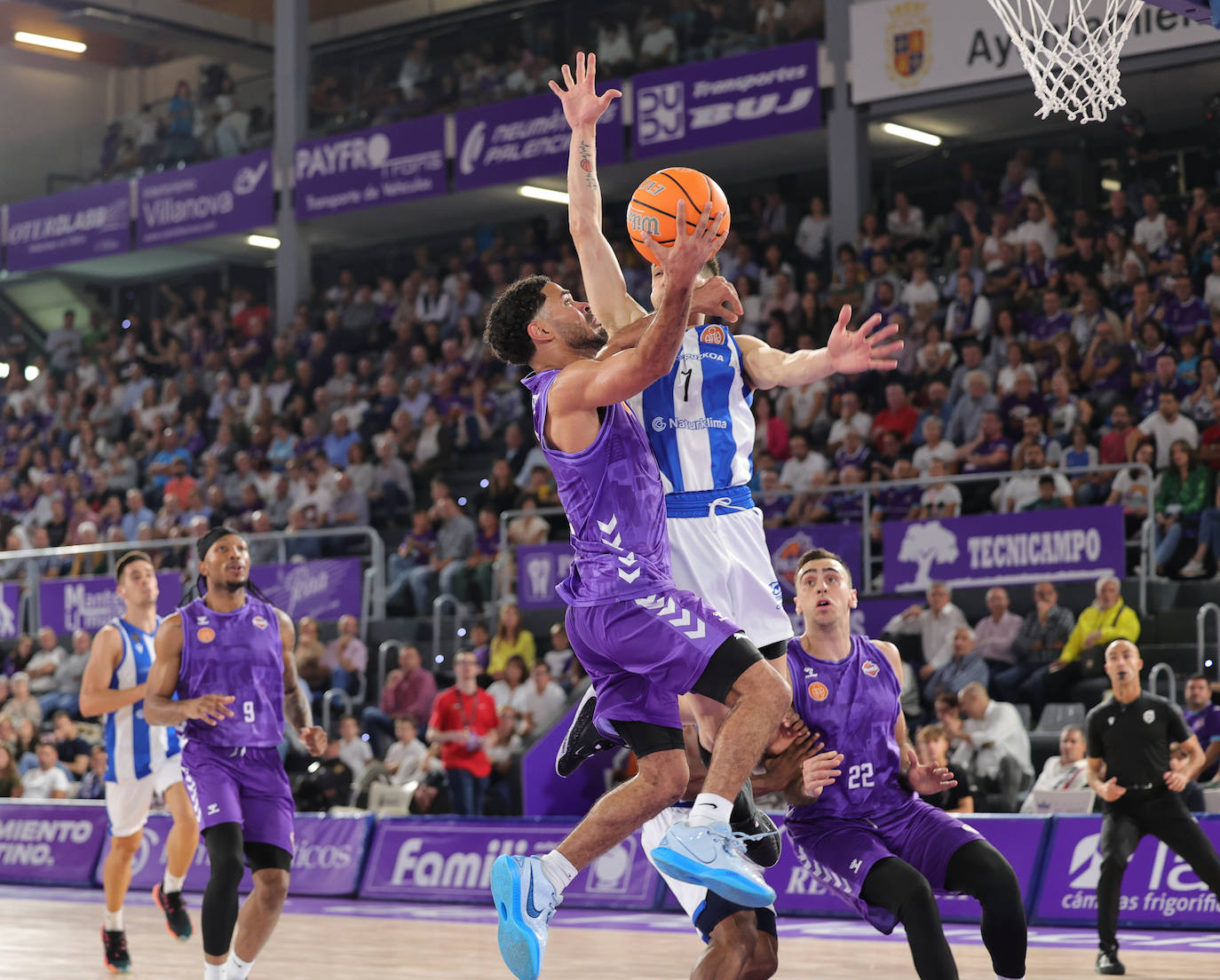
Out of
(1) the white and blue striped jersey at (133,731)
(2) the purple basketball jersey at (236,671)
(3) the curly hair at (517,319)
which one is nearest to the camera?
(3) the curly hair at (517,319)

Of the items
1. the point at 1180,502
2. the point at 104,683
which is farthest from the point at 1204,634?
the point at 104,683

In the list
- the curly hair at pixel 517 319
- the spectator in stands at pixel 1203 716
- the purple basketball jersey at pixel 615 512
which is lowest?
the spectator in stands at pixel 1203 716

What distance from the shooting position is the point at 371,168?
23.7 metres

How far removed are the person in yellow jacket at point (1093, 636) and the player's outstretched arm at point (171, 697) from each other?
783cm

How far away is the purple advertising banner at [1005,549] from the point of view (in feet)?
44.3

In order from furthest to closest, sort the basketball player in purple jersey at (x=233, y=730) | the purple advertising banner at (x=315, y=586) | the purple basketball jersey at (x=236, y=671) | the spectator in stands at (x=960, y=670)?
the purple advertising banner at (x=315, y=586)
the spectator in stands at (x=960, y=670)
the purple basketball jersey at (x=236, y=671)
the basketball player in purple jersey at (x=233, y=730)

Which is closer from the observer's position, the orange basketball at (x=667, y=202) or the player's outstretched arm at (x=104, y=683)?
the orange basketball at (x=667, y=202)

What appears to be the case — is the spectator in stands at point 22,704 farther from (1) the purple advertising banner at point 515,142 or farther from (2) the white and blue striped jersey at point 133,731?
(1) the purple advertising banner at point 515,142

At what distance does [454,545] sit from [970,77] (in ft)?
25.4

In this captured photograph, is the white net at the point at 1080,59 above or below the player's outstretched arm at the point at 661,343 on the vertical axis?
above

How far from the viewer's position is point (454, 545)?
59.8ft

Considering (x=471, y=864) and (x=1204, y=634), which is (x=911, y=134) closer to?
(x=1204, y=634)

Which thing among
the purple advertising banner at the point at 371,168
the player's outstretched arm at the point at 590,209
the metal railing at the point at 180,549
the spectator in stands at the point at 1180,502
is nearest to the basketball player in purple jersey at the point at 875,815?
the player's outstretched arm at the point at 590,209

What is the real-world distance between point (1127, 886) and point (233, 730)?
650cm
